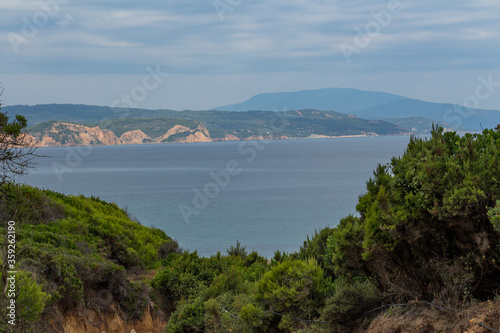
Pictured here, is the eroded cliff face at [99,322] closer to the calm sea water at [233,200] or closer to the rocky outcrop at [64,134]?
the calm sea water at [233,200]

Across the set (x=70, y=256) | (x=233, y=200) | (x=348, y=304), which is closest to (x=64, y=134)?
(x=233, y=200)

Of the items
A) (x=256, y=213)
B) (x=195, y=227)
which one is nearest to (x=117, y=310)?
(x=195, y=227)

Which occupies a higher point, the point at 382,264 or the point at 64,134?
the point at 64,134

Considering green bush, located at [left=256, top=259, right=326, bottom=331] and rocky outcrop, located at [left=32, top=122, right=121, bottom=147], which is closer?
green bush, located at [left=256, top=259, right=326, bottom=331]

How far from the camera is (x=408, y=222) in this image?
18.6 ft

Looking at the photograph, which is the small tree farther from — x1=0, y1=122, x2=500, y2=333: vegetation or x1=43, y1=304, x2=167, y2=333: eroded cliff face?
x1=43, y1=304, x2=167, y2=333: eroded cliff face

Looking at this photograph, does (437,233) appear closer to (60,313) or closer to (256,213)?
(60,313)

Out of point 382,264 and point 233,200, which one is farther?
point 233,200

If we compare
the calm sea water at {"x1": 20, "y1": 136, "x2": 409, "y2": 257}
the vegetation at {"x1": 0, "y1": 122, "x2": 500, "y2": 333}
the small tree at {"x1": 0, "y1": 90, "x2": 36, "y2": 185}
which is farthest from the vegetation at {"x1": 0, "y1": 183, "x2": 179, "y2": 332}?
the calm sea water at {"x1": 20, "y1": 136, "x2": 409, "y2": 257}

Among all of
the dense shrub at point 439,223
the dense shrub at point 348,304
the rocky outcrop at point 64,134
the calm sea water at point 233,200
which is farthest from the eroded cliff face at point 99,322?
the rocky outcrop at point 64,134

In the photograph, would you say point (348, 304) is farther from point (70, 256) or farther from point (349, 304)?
point (70, 256)

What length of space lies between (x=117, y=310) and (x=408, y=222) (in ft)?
28.6

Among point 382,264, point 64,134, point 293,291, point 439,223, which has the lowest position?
point 293,291

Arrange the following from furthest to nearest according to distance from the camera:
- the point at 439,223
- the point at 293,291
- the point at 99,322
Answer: the point at 99,322 < the point at 293,291 < the point at 439,223
